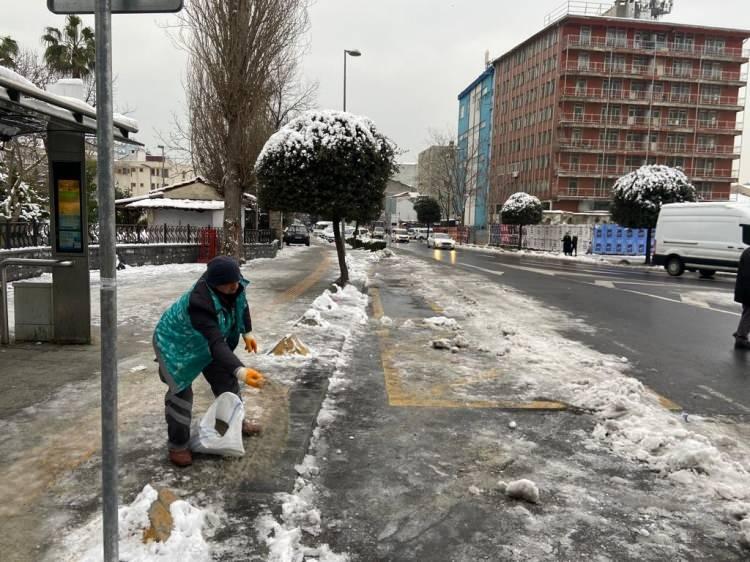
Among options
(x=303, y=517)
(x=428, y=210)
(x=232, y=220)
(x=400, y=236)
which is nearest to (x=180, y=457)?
(x=303, y=517)

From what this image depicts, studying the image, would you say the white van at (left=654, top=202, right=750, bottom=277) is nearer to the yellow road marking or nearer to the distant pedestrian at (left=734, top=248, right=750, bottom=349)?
the distant pedestrian at (left=734, top=248, right=750, bottom=349)

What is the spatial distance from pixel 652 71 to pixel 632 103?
4224 mm

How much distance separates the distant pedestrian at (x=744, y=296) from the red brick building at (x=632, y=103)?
5753cm

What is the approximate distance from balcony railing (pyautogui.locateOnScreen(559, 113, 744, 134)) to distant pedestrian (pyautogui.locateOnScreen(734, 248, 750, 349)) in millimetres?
58526

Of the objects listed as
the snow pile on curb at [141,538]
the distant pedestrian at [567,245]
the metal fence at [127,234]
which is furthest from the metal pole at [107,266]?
the distant pedestrian at [567,245]

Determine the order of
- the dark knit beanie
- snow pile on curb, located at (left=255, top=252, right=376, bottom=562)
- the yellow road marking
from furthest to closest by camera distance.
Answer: the yellow road marking → the dark knit beanie → snow pile on curb, located at (left=255, top=252, right=376, bottom=562)

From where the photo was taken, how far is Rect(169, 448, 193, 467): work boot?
3355mm

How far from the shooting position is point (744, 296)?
26.3 feet

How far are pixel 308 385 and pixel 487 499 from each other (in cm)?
225

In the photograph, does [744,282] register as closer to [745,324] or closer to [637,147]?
[745,324]

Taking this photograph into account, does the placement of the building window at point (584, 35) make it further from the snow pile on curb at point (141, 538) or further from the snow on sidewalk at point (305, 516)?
the snow pile on curb at point (141, 538)

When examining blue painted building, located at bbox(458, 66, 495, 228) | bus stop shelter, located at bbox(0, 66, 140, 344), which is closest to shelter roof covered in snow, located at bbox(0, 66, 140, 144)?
bus stop shelter, located at bbox(0, 66, 140, 344)

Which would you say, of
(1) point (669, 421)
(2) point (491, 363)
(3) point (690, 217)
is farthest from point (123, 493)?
(3) point (690, 217)

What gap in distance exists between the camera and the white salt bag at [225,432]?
3.41 m
